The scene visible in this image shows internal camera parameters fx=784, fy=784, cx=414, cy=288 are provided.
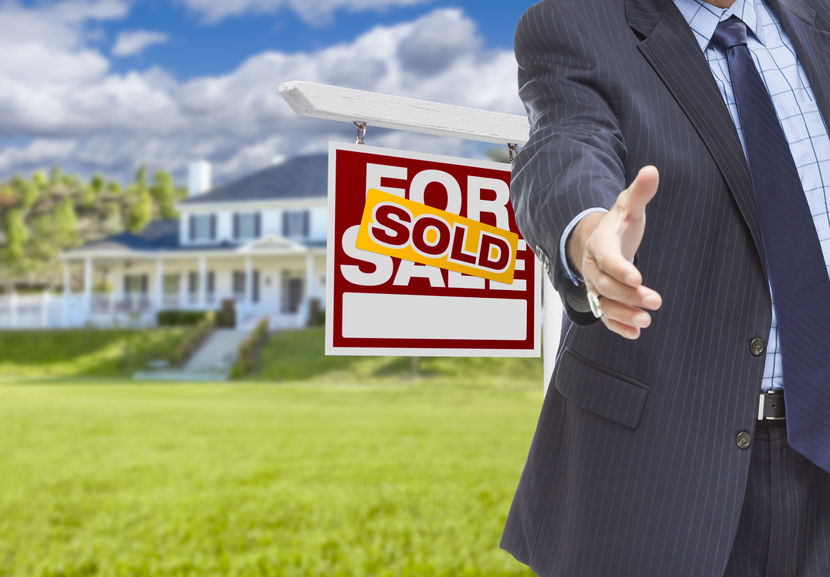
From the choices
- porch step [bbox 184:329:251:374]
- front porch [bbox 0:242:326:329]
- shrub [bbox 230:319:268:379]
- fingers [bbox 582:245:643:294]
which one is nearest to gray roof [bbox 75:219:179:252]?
front porch [bbox 0:242:326:329]

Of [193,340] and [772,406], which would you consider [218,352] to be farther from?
[772,406]

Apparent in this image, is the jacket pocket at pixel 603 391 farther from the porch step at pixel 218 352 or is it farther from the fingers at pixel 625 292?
the porch step at pixel 218 352

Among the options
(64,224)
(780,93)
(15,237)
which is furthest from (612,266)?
(64,224)

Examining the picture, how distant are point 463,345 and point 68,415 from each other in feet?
49.6

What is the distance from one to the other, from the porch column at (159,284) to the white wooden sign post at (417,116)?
33789 millimetres

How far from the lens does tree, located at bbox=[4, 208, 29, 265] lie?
5547 cm

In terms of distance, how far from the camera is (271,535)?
6.65 meters

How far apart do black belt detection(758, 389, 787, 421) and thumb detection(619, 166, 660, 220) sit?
0.54 metres

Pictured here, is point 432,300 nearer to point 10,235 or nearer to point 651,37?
point 651,37

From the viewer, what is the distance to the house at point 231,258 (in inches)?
1328

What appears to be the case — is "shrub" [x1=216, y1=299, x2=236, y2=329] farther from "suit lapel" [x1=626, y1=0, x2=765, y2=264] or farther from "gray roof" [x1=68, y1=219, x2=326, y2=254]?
"suit lapel" [x1=626, y1=0, x2=765, y2=264]

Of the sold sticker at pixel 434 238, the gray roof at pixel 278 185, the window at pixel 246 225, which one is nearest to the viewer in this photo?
the sold sticker at pixel 434 238

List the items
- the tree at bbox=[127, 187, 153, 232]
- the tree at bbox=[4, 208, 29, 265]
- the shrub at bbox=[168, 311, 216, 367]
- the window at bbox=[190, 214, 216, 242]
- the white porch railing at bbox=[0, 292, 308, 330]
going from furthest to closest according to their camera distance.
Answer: the tree at bbox=[127, 187, 153, 232], the tree at bbox=[4, 208, 29, 265], the window at bbox=[190, 214, 216, 242], the white porch railing at bbox=[0, 292, 308, 330], the shrub at bbox=[168, 311, 216, 367]

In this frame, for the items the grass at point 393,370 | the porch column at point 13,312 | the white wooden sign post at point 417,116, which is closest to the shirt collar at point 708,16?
the white wooden sign post at point 417,116
